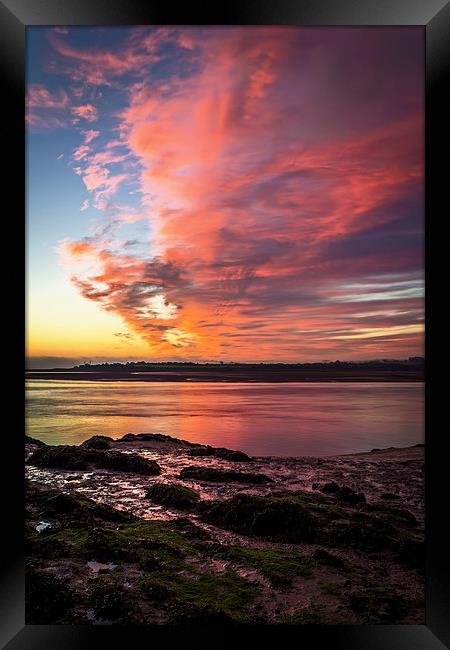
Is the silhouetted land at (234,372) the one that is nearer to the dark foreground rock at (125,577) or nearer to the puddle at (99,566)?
the dark foreground rock at (125,577)

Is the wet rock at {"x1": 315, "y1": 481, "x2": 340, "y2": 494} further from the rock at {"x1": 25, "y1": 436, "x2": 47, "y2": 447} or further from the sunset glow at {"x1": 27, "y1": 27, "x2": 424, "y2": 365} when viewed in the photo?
the rock at {"x1": 25, "y1": 436, "x2": 47, "y2": 447}

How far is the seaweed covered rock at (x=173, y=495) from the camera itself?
1849mm

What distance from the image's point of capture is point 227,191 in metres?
1.92

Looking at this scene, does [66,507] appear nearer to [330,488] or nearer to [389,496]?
[330,488]

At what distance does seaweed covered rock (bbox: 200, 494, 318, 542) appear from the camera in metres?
1.77

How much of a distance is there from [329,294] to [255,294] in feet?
1.33

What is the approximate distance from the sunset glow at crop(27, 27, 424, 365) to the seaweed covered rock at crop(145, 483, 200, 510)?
2.38 ft

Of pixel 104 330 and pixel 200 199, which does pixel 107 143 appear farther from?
pixel 104 330

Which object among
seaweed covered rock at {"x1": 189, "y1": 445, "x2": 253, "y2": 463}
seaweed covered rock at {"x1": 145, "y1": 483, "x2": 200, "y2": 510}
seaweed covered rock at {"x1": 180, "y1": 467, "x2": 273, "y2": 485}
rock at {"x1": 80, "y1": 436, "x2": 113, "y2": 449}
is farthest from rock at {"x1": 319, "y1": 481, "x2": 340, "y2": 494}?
rock at {"x1": 80, "y1": 436, "x2": 113, "y2": 449}

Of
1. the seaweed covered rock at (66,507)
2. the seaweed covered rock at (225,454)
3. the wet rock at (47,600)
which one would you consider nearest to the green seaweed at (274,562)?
the seaweed covered rock at (225,454)
